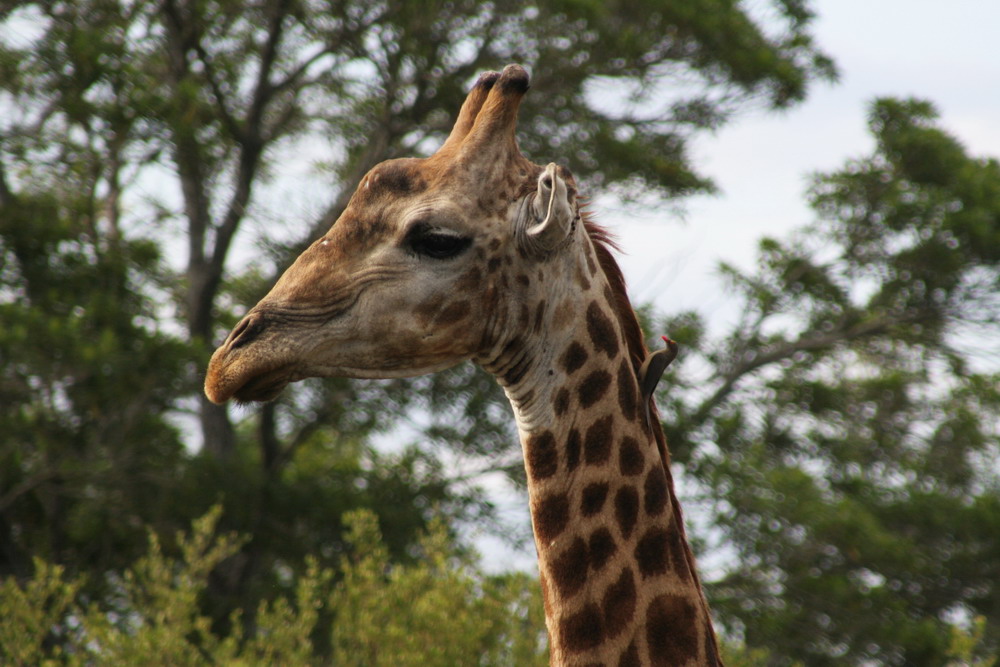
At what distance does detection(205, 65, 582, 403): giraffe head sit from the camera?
9.80 feet

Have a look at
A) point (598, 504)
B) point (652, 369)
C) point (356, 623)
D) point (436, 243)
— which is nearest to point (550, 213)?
point (436, 243)

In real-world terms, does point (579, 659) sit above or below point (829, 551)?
below

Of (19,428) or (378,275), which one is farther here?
(19,428)

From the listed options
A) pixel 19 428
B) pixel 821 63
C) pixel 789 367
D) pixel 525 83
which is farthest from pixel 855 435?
pixel 525 83

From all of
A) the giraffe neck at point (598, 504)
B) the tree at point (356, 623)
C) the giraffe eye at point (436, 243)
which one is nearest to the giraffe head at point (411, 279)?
the giraffe eye at point (436, 243)

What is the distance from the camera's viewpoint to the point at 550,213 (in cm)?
309

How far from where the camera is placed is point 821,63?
1462cm

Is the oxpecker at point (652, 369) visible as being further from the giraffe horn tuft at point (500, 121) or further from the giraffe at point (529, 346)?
the giraffe horn tuft at point (500, 121)

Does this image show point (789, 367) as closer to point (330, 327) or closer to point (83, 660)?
point (83, 660)

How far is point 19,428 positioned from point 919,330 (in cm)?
1092

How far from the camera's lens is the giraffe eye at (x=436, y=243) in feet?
10.1

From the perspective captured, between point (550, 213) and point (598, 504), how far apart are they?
791 mm

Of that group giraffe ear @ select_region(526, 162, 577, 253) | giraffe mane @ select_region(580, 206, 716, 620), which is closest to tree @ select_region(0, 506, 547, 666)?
giraffe mane @ select_region(580, 206, 716, 620)

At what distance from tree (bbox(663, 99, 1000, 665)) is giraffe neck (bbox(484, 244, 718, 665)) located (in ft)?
34.9
